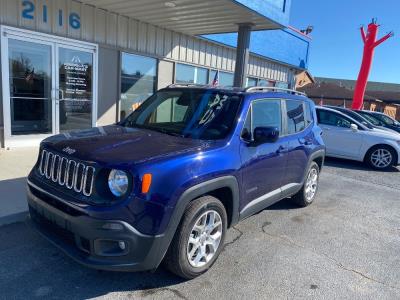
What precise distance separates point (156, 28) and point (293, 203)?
6766 millimetres

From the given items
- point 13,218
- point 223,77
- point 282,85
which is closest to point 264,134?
point 13,218

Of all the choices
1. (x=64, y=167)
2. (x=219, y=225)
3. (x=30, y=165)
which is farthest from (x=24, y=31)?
(x=219, y=225)

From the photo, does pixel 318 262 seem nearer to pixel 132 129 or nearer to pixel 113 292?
pixel 113 292

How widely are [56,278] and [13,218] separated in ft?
4.84

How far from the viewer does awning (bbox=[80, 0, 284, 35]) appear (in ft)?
24.8

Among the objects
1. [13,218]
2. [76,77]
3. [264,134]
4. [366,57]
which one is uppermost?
[366,57]

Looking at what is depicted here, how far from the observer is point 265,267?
3.44 metres

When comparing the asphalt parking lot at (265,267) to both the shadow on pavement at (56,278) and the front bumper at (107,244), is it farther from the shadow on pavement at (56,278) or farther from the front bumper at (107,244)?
the front bumper at (107,244)

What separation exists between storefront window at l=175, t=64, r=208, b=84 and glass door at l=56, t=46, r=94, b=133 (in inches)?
129

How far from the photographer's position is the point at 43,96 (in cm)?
764

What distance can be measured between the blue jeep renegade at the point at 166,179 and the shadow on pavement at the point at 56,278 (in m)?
0.30

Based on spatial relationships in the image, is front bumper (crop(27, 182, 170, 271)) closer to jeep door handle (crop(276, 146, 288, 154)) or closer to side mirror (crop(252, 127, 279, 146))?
side mirror (crop(252, 127, 279, 146))

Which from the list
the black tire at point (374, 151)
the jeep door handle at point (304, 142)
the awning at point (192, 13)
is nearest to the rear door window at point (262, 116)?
the jeep door handle at point (304, 142)

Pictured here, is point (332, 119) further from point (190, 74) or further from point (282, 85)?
point (282, 85)
